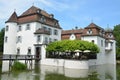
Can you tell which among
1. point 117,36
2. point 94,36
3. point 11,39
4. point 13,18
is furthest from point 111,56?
point 13,18

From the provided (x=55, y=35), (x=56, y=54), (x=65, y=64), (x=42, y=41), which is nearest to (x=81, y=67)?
(x=65, y=64)

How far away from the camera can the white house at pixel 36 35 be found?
35.8 meters

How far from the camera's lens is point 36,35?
119 feet

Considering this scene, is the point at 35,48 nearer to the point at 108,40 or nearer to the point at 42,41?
the point at 42,41

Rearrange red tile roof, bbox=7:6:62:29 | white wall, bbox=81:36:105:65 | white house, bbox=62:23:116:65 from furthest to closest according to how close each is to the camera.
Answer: white house, bbox=62:23:116:65, white wall, bbox=81:36:105:65, red tile roof, bbox=7:6:62:29

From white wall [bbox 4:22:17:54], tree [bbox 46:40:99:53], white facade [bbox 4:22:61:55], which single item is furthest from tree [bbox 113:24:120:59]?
white wall [bbox 4:22:17:54]

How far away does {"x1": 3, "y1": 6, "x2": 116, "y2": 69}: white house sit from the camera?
35.8m

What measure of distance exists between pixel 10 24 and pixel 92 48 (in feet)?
60.0

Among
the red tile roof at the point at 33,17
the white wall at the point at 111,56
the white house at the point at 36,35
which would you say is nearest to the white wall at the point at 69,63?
the white house at the point at 36,35

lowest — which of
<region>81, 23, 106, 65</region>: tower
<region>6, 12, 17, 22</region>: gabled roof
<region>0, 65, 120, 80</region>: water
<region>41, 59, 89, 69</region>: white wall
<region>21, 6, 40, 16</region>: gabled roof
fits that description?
<region>0, 65, 120, 80</region>: water

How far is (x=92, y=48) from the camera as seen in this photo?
3047cm

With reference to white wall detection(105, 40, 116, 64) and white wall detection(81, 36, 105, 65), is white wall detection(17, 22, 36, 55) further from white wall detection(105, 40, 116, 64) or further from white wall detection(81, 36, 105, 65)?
white wall detection(105, 40, 116, 64)

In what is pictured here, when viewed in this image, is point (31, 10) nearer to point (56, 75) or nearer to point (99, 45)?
point (99, 45)

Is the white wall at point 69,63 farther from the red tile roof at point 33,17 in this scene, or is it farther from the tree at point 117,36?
the tree at point 117,36
